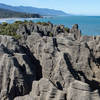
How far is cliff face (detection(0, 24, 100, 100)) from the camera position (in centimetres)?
917

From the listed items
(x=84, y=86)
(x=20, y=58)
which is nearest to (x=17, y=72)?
(x=20, y=58)

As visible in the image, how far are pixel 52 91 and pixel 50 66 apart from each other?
5.86 m

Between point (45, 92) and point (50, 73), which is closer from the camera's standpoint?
point (45, 92)

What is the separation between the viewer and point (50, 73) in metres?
14.8

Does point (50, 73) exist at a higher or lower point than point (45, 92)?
lower

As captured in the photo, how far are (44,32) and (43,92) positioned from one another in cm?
2889

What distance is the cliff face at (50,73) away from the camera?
9.17 metres

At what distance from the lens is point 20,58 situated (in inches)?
552

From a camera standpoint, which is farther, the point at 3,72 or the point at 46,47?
the point at 46,47

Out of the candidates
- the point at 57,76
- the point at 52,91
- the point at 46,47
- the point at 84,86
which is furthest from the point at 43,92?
the point at 46,47

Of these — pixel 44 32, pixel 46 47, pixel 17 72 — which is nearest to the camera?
pixel 17 72

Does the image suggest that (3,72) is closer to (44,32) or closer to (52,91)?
(52,91)

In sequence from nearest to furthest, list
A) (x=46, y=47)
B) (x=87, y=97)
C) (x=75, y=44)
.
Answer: (x=87, y=97) → (x=46, y=47) → (x=75, y=44)

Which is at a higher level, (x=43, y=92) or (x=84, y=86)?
(x=84, y=86)
